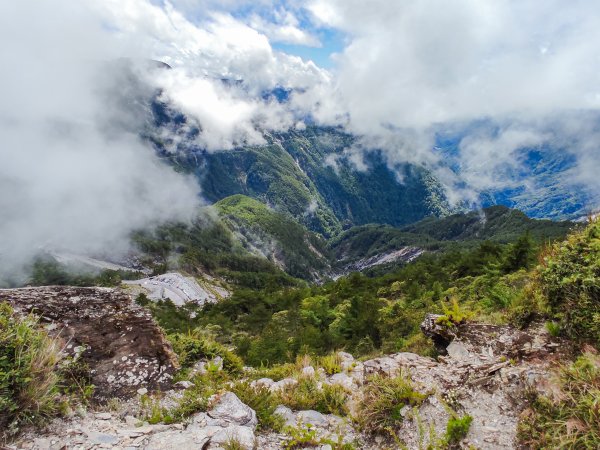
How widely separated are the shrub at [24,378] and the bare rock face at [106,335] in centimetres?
177

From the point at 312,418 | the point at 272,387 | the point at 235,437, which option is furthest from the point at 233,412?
the point at 272,387

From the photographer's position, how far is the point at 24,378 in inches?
233

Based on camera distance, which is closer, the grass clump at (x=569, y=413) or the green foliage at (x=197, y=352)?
the grass clump at (x=569, y=413)

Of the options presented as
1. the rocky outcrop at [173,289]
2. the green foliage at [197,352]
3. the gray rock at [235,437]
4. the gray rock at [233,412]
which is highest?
the rocky outcrop at [173,289]

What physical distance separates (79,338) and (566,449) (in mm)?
10403

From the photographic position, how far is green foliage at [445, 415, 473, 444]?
6.90m

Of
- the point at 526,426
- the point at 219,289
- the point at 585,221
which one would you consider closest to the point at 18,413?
the point at 526,426

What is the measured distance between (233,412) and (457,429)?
15.3ft

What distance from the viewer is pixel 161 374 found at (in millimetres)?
9000

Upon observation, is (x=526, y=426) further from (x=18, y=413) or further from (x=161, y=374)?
(x=18, y=413)

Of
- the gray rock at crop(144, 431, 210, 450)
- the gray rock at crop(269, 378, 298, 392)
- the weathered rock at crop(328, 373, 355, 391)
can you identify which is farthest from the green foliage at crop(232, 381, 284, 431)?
the weathered rock at crop(328, 373, 355, 391)

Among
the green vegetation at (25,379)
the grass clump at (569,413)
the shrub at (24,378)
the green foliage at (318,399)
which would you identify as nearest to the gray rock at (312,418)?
the green foliage at (318,399)

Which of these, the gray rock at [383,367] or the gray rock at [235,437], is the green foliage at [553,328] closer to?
the gray rock at [383,367]

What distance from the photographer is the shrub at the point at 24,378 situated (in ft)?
18.4
